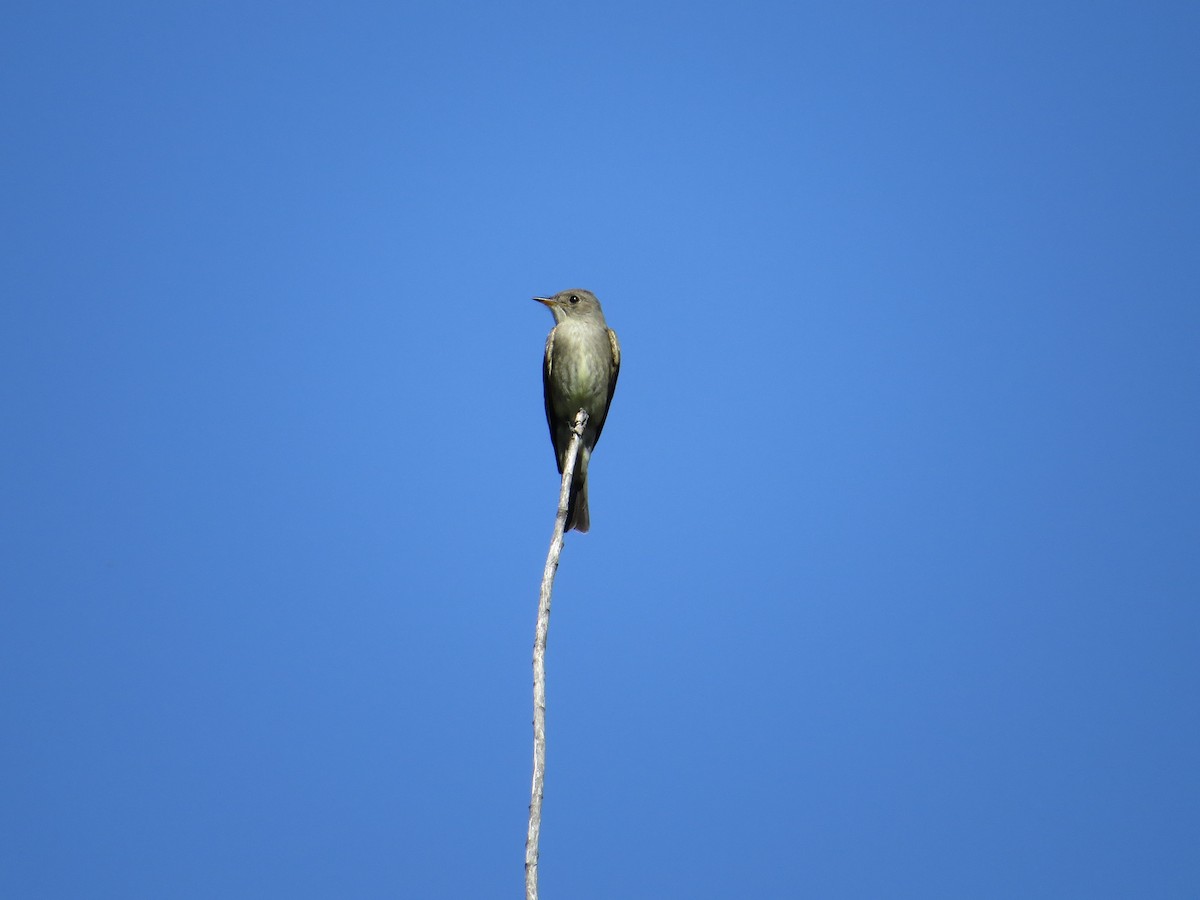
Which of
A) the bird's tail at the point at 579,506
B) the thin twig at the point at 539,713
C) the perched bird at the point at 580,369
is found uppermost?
the perched bird at the point at 580,369

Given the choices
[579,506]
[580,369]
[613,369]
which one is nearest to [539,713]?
[579,506]

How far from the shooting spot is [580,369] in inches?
377

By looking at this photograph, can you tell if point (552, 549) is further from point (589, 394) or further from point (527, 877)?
point (589, 394)

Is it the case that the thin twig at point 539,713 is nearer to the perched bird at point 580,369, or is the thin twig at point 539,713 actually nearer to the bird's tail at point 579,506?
the bird's tail at point 579,506

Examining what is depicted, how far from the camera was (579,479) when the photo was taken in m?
9.51

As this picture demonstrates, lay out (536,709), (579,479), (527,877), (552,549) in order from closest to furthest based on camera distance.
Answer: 1. (527,877)
2. (536,709)
3. (552,549)
4. (579,479)

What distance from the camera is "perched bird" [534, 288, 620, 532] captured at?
958cm

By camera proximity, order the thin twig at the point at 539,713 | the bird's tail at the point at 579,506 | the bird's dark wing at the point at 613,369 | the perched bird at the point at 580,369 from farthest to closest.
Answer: the bird's dark wing at the point at 613,369, the perched bird at the point at 580,369, the bird's tail at the point at 579,506, the thin twig at the point at 539,713

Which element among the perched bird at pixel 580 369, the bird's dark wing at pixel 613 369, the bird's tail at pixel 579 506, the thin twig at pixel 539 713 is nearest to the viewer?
the thin twig at pixel 539 713

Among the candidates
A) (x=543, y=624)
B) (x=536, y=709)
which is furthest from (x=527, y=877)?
(x=543, y=624)

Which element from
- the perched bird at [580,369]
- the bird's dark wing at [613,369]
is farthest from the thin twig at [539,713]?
the bird's dark wing at [613,369]

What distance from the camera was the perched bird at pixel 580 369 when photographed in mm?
9578

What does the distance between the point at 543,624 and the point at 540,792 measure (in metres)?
0.96

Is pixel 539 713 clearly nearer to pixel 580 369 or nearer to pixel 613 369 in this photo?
pixel 580 369
